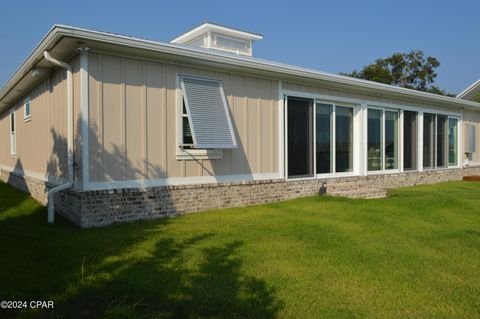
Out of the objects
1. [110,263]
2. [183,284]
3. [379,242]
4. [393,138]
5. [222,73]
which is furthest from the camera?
[393,138]

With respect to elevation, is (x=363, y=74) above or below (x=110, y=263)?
above

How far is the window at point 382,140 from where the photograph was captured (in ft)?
39.3

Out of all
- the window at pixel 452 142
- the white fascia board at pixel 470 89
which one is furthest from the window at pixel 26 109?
the white fascia board at pixel 470 89

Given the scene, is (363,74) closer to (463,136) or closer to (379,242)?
(463,136)

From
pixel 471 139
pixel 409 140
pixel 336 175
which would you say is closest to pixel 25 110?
pixel 336 175

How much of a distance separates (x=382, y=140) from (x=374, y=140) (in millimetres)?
450

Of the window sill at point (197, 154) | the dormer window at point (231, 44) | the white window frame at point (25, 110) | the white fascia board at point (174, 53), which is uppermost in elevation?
the dormer window at point (231, 44)

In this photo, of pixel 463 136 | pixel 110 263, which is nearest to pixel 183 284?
pixel 110 263

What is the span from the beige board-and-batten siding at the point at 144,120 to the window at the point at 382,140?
475 cm

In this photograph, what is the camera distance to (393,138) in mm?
12836

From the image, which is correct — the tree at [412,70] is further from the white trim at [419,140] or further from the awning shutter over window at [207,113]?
the awning shutter over window at [207,113]

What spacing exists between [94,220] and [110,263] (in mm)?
2326

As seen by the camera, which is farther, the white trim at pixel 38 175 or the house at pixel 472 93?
the house at pixel 472 93

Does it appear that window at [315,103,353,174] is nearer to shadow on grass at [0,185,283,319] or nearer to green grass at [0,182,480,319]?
green grass at [0,182,480,319]
